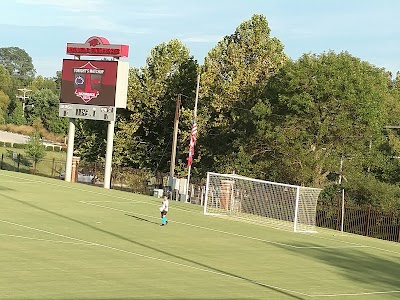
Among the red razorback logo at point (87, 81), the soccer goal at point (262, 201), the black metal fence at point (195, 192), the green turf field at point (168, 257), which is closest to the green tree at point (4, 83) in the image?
the black metal fence at point (195, 192)

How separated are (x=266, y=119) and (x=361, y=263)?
102ft

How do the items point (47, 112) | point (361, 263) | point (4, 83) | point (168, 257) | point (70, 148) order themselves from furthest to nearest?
point (4, 83) → point (47, 112) → point (70, 148) → point (361, 263) → point (168, 257)

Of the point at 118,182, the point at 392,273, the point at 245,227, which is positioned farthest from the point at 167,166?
the point at 392,273

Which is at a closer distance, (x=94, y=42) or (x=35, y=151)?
(x=94, y=42)

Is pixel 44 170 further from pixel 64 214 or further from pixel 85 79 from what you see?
pixel 64 214

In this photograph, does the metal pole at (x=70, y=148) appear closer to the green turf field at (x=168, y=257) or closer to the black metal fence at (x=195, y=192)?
the black metal fence at (x=195, y=192)

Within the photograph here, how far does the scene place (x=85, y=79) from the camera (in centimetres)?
5175

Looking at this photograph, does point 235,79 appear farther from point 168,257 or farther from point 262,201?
point 168,257

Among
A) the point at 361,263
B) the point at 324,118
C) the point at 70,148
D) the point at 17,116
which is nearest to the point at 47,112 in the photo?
the point at 17,116

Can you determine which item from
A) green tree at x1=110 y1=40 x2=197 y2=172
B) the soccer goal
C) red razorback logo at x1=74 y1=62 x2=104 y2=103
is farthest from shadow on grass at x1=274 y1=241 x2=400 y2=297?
green tree at x1=110 y1=40 x2=197 y2=172

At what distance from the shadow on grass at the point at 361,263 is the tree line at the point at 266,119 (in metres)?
19.7

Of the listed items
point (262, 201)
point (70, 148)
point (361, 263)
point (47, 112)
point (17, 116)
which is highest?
point (47, 112)

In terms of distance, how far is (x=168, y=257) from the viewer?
24109 mm

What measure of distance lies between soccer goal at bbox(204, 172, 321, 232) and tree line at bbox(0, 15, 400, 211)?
12.6 m
